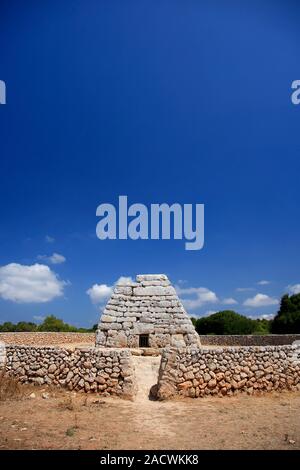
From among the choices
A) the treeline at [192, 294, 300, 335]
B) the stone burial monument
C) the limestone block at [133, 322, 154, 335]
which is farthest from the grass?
→ the treeline at [192, 294, 300, 335]

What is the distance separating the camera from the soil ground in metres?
6.04

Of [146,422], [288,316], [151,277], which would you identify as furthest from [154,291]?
[288,316]

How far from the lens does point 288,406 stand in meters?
8.63

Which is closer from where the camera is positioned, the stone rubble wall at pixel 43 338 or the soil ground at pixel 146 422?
the soil ground at pixel 146 422

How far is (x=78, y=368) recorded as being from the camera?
973 centimetres

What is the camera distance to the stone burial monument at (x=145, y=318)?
1409cm

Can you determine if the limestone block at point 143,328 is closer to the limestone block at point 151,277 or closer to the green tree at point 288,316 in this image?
the limestone block at point 151,277

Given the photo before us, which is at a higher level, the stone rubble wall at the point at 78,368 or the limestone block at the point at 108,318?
the limestone block at the point at 108,318

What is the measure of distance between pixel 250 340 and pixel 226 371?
16.9 metres

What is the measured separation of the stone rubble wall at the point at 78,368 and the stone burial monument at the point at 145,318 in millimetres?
4092

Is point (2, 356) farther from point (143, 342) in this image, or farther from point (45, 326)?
point (45, 326)

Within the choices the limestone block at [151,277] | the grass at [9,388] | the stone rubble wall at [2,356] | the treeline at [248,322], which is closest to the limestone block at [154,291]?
the limestone block at [151,277]

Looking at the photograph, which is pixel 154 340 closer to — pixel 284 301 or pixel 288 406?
pixel 288 406
